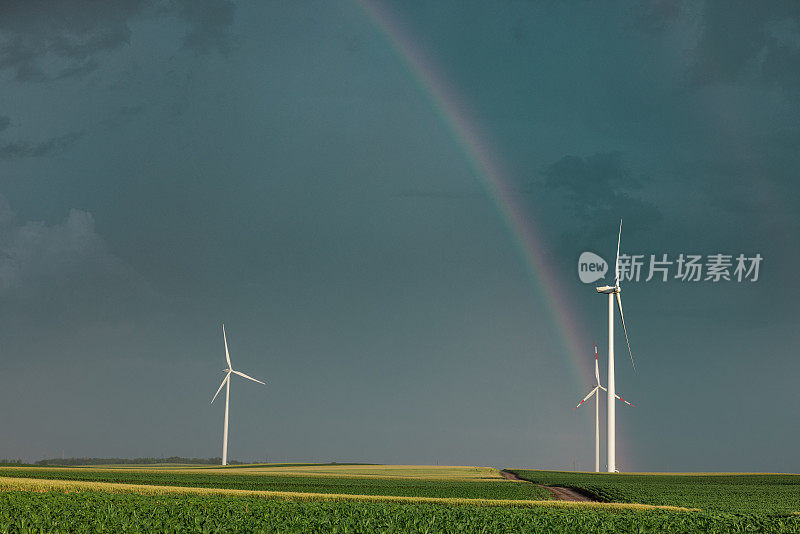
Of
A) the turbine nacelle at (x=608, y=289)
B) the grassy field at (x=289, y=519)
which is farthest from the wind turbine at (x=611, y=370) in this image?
the grassy field at (x=289, y=519)

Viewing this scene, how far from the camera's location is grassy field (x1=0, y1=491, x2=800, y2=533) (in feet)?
82.2

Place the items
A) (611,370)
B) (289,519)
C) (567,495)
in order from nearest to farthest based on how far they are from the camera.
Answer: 1. (289,519)
2. (567,495)
3. (611,370)

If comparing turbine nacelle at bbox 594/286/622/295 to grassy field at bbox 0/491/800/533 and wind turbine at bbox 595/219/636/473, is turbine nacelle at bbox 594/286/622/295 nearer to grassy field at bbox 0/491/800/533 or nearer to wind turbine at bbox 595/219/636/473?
wind turbine at bbox 595/219/636/473

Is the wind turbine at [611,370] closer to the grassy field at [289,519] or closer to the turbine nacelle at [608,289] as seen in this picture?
the turbine nacelle at [608,289]

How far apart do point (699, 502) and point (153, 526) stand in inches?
1678

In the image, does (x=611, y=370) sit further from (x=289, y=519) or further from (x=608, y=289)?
(x=289, y=519)

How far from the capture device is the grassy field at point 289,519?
25062 millimetres

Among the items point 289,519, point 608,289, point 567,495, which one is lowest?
point 567,495

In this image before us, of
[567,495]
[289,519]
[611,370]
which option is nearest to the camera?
[289,519]

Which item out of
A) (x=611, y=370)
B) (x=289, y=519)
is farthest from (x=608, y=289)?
(x=289, y=519)

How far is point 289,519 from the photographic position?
2719 cm

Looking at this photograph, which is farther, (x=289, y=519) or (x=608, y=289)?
(x=608, y=289)

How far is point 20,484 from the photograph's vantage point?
42969mm

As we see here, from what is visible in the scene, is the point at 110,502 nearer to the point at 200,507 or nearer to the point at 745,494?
the point at 200,507
